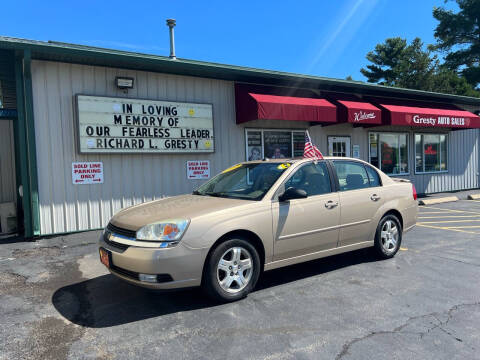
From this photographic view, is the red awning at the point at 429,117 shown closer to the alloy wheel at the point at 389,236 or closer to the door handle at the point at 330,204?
the alloy wheel at the point at 389,236

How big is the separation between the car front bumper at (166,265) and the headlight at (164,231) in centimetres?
11

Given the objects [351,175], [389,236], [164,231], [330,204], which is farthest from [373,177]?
[164,231]

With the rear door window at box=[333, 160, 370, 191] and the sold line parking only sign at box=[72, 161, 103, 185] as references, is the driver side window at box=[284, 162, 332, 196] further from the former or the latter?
the sold line parking only sign at box=[72, 161, 103, 185]

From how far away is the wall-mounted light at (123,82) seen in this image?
8.16 metres

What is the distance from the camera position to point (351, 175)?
5.23 metres

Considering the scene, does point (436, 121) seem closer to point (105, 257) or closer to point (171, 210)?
point (171, 210)

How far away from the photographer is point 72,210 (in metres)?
7.79

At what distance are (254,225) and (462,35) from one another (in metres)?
36.3

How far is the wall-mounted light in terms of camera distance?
816cm

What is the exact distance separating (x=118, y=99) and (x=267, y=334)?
6639 mm

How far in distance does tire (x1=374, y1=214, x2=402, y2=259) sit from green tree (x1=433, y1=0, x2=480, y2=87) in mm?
33499

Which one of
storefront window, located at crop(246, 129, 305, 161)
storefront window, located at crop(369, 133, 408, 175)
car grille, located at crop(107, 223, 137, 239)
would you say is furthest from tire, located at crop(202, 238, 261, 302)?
storefront window, located at crop(369, 133, 408, 175)

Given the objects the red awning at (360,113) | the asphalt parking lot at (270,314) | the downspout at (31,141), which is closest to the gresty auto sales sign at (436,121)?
the red awning at (360,113)

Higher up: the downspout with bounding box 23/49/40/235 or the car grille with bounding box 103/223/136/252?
the downspout with bounding box 23/49/40/235
